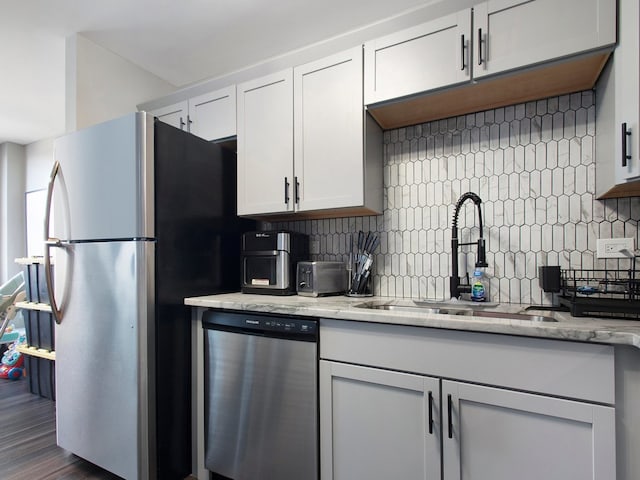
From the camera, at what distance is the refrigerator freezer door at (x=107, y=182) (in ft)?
5.15

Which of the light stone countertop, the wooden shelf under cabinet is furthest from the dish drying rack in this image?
the wooden shelf under cabinet

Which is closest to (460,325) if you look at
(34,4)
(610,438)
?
(610,438)

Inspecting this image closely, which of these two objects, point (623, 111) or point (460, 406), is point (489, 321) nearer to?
point (460, 406)

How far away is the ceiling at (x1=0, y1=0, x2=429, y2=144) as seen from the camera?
1.95m

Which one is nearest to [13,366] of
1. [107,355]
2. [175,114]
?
[107,355]

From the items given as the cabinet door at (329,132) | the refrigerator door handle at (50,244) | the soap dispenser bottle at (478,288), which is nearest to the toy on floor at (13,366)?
the refrigerator door handle at (50,244)

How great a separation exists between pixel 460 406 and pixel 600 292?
0.70 meters

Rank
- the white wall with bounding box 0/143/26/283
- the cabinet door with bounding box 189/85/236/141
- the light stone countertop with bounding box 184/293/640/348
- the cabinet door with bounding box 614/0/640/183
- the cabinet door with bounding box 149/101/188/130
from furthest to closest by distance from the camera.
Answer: the white wall with bounding box 0/143/26/283 < the cabinet door with bounding box 149/101/188/130 < the cabinet door with bounding box 189/85/236/141 < the cabinet door with bounding box 614/0/640/183 < the light stone countertop with bounding box 184/293/640/348

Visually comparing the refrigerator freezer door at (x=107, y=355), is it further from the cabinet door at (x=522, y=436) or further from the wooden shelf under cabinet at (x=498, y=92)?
the wooden shelf under cabinet at (x=498, y=92)

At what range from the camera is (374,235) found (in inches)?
78.4

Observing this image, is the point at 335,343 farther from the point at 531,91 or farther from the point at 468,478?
the point at 531,91

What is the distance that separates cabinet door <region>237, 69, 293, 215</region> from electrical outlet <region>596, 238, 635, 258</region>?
4.74 feet

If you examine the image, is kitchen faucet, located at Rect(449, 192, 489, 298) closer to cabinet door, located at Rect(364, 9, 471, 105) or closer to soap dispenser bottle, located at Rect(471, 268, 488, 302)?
soap dispenser bottle, located at Rect(471, 268, 488, 302)

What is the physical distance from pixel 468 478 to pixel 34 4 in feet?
10.4
